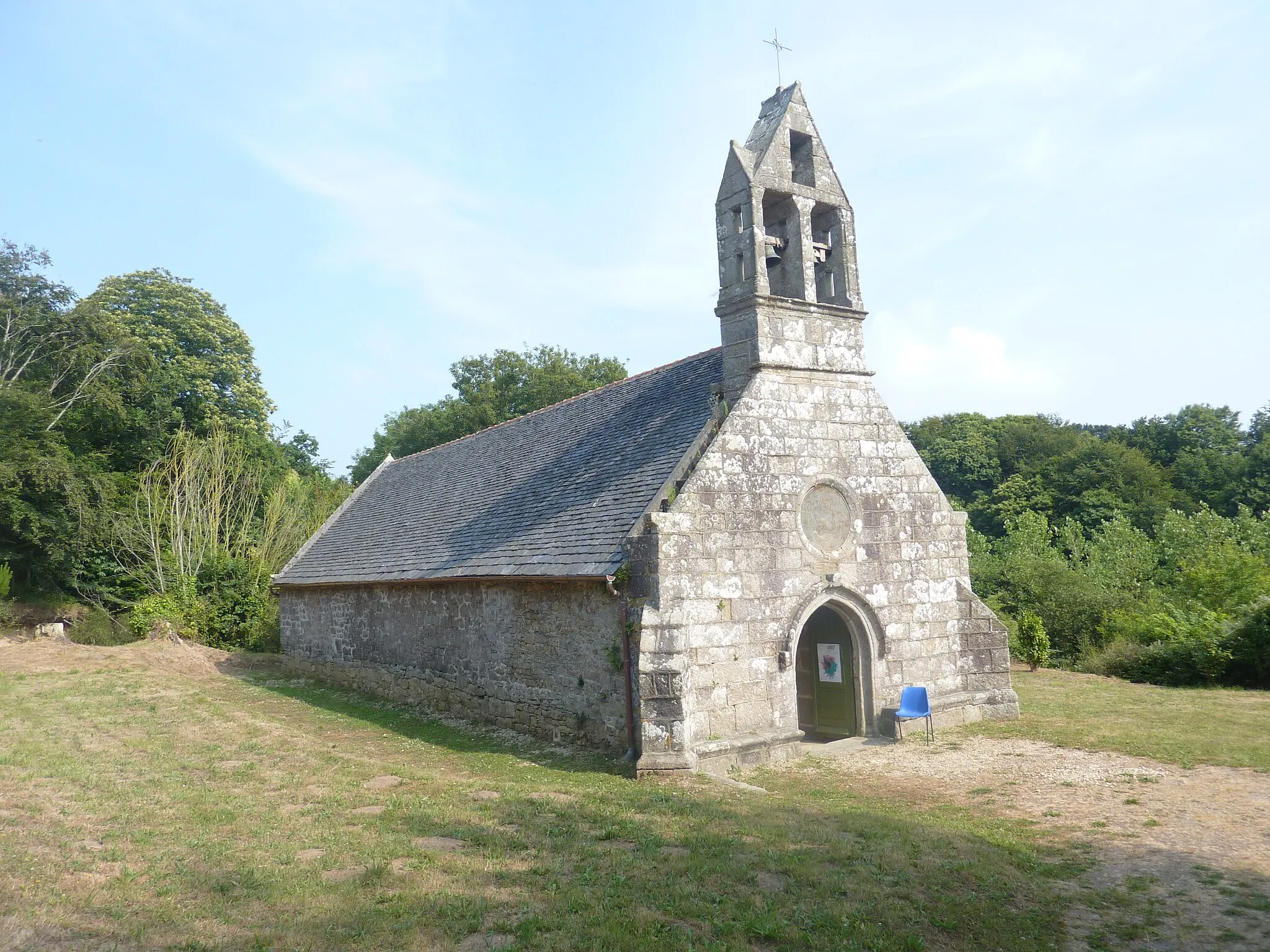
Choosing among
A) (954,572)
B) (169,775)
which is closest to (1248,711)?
(954,572)

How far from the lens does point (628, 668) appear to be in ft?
34.2

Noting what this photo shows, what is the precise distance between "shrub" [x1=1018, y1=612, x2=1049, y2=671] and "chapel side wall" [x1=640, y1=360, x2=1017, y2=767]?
237 inches

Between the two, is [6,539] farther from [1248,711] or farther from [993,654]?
[1248,711]

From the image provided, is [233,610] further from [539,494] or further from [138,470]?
[539,494]

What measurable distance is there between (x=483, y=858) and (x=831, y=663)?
7.41 meters

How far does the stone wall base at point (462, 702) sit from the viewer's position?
11.4 metres

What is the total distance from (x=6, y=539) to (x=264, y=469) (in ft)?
29.7

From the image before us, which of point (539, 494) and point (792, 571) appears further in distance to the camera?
point (539, 494)

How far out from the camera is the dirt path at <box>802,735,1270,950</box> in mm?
5859

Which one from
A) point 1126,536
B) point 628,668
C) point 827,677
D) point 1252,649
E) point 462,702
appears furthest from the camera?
point 1126,536

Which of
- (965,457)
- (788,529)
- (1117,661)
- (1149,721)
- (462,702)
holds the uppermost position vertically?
(965,457)

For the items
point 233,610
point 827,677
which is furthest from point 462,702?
point 233,610

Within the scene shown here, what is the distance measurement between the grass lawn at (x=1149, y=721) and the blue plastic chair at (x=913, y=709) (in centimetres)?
102

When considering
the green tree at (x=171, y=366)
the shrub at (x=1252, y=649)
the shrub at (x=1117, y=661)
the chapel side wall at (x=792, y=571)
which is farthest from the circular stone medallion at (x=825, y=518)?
the green tree at (x=171, y=366)
